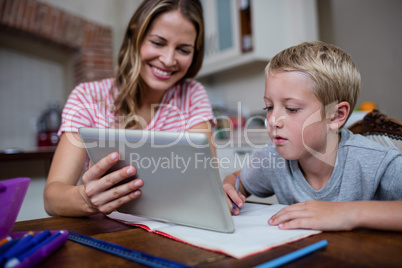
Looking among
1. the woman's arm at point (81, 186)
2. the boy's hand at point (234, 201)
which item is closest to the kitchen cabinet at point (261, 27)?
the woman's arm at point (81, 186)

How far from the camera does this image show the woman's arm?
0.68 meters

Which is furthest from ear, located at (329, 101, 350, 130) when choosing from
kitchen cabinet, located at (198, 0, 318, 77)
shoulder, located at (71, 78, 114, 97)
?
kitchen cabinet, located at (198, 0, 318, 77)

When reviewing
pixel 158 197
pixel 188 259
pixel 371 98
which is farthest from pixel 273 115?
pixel 371 98

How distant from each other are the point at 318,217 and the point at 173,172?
27 centimetres

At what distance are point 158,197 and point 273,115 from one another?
0.38 m

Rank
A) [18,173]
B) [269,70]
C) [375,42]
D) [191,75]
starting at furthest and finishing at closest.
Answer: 1. [375,42]
2. [18,173]
3. [191,75]
4. [269,70]

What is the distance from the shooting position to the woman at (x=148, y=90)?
1.12 m

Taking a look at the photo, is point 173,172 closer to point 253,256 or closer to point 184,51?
point 253,256

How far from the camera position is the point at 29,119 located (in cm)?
374

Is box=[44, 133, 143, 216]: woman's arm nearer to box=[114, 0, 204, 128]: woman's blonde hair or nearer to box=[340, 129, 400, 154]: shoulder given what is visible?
box=[114, 0, 204, 128]: woman's blonde hair

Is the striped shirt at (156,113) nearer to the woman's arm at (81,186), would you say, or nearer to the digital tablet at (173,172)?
the woman's arm at (81,186)

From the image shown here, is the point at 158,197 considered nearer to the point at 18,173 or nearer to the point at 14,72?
the point at 18,173

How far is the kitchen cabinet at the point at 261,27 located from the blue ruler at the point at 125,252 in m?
2.30

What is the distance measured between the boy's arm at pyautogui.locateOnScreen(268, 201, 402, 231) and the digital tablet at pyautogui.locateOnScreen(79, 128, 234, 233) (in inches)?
4.8
